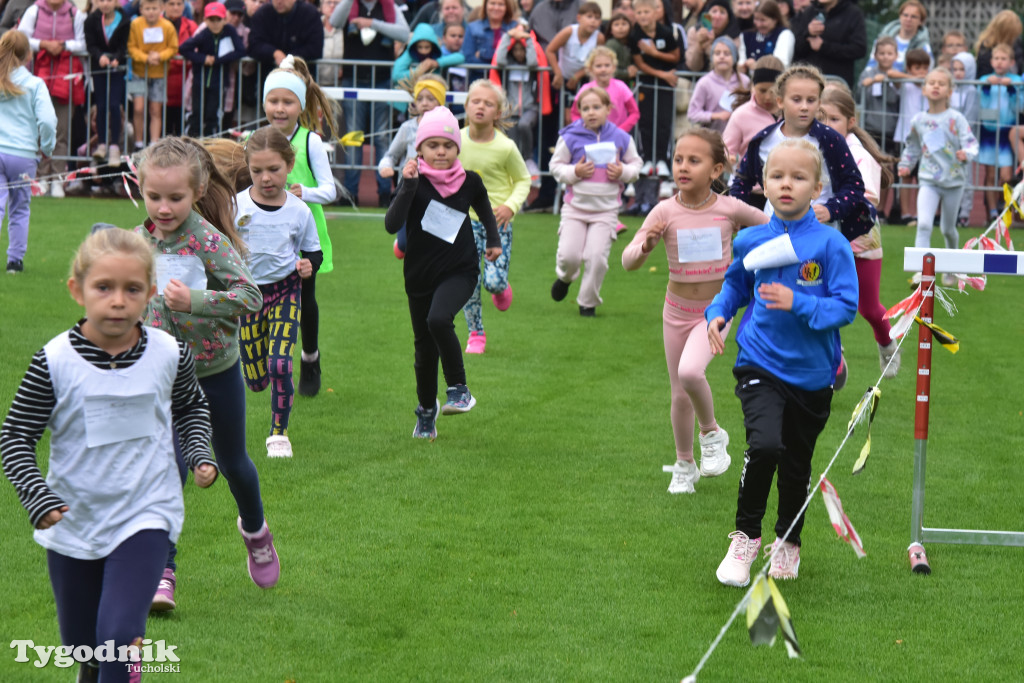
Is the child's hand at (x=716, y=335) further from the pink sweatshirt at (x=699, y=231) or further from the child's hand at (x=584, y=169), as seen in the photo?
the child's hand at (x=584, y=169)

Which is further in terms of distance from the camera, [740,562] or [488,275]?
[488,275]

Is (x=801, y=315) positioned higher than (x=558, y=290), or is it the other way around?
(x=801, y=315)

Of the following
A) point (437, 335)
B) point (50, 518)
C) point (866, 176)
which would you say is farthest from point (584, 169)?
point (50, 518)

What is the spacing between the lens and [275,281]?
24.6 ft

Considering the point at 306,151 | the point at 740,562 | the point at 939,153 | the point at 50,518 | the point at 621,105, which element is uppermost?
the point at 621,105

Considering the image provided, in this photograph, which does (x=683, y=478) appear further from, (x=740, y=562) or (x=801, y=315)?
(x=801, y=315)

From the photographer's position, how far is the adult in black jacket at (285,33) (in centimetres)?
1717

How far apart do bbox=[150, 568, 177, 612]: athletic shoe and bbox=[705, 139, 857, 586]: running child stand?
218 centimetres

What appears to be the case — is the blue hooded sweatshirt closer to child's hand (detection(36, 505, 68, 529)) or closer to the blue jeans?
child's hand (detection(36, 505, 68, 529))

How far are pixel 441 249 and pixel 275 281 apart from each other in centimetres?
97

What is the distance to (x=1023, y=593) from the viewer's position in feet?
18.5

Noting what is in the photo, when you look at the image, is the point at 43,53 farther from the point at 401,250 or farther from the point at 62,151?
the point at 401,250

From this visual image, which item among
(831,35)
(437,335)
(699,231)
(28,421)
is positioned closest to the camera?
(28,421)

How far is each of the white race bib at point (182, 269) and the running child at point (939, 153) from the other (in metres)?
9.65
